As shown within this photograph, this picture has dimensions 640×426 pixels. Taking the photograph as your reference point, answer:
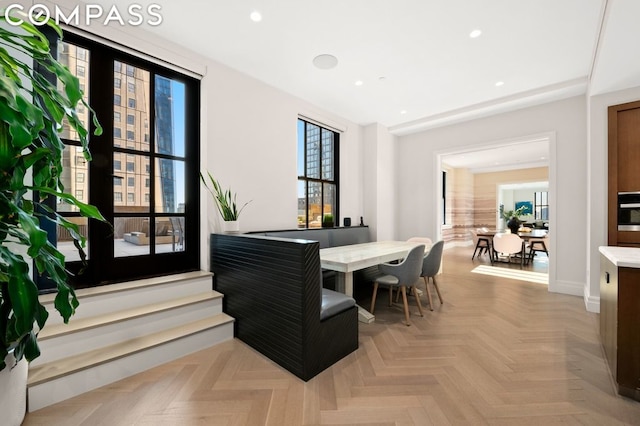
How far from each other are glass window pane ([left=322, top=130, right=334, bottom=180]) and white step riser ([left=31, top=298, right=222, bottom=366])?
289 cm

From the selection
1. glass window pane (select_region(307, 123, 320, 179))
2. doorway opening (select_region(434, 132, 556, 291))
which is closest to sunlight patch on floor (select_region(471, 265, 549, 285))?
doorway opening (select_region(434, 132, 556, 291))

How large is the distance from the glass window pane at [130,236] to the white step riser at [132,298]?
18.4 inches

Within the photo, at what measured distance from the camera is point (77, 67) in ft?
7.62

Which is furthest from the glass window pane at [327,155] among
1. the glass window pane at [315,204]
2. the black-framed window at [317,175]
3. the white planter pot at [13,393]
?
the white planter pot at [13,393]

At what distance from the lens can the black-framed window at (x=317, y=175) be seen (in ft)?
14.1

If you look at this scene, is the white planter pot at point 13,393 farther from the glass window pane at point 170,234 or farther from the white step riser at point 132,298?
the glass window pane at point 170,234

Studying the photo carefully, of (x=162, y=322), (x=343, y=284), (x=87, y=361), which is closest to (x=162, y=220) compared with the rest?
(x=162, y=322)

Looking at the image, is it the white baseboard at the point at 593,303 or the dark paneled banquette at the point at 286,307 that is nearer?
the dark paneled banquette at the point at 286,307

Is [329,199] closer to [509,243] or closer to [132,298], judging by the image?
[132,298]

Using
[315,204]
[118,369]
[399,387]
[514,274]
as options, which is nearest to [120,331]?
[118,369]

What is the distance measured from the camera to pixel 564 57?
2.92 metres

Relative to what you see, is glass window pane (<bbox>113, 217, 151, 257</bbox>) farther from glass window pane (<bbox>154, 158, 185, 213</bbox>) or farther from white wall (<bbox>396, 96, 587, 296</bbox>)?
white wall (<bbox>396, 96, 587, 296</bbox>)

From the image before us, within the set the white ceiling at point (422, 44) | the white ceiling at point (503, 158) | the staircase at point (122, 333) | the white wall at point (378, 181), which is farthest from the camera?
the white ceiling at point (503, 158)

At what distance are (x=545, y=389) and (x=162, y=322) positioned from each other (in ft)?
9.32
